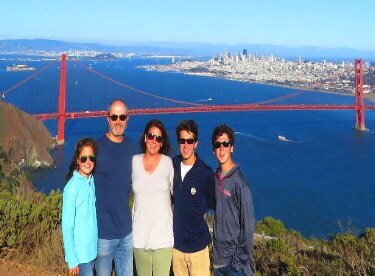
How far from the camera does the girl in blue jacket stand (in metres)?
1.39

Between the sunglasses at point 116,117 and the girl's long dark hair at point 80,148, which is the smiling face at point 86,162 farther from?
the sunglasses at point 116,117

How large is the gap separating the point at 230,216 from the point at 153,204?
0.74 ft

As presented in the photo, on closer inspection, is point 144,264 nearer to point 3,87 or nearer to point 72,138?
point 72,138

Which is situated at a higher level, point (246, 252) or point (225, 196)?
point (225, 196)

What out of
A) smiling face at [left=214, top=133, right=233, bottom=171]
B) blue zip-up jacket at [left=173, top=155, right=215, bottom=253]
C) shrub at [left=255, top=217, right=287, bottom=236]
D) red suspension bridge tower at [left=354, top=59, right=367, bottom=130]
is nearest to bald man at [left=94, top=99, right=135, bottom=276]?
blue zip-up jacket at [left=173, top=155, right=215, bottom=253]

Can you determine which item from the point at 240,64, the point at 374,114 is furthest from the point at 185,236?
the point at 240,64

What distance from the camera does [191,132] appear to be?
59.4 inches

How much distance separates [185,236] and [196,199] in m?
0.12

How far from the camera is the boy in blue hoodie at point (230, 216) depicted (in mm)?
1406

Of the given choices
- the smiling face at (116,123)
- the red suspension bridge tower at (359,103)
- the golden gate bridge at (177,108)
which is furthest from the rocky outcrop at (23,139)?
→ the red suspension bridge tower at (359,103)

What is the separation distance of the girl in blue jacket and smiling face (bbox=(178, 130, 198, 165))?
26 cm

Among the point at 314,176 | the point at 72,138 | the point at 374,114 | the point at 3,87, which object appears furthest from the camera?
the point at 3,87

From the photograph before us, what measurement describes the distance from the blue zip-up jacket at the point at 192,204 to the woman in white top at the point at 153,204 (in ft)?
0.07

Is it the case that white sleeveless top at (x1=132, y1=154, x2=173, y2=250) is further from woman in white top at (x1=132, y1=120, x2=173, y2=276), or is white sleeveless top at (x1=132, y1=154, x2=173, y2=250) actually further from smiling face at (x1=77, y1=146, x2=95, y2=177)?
smiling face at (x1=77, y1=146, x2=95, y2=177)
